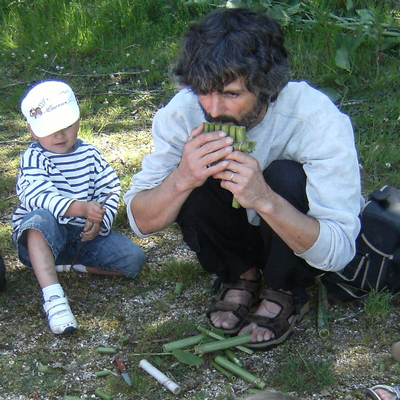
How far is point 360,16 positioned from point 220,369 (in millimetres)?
3341

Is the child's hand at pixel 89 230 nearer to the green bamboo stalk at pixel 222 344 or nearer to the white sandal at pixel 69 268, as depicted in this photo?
the white sandal at pixel 69 268

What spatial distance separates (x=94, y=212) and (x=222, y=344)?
917 mm

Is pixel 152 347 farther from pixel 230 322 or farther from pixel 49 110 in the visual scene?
pixel 49 110

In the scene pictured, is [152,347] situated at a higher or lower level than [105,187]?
lower

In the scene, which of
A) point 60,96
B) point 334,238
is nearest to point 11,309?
point 60,96

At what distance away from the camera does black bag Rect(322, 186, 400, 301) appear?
8.18 ft

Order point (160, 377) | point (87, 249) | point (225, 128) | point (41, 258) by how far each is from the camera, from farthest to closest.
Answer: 1. point (87, 249)
2. point (41, 258)
3. point (160, 377)
4. point (225, 128)

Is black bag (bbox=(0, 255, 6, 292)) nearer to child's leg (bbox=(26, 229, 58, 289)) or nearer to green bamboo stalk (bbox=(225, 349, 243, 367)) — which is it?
child's leg (bbox=(26, 229, 58, 289))

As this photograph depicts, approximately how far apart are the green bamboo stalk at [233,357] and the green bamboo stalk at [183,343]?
0.13 meters

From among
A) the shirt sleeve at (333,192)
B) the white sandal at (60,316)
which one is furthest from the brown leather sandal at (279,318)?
the white sandal at (60,316)

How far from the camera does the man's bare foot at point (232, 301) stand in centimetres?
255

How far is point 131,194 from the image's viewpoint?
2568 mm

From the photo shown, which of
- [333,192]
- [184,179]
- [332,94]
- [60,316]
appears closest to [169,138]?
[184,179]

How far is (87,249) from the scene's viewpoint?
302cm
